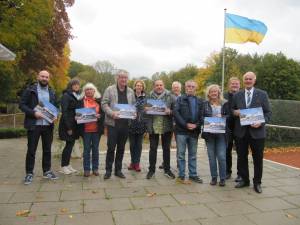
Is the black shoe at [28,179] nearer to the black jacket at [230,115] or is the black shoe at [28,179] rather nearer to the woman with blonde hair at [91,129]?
the woman with blonde hair at [91,129]

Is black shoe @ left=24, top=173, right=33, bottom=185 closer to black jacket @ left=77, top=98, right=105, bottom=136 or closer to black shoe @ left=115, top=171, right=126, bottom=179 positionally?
black jacket @ left=77, top=98, right=105, bottom=136

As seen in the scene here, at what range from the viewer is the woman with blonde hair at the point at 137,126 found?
Answer: 791 centimetres

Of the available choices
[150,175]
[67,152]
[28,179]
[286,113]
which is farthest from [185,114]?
[286,113]

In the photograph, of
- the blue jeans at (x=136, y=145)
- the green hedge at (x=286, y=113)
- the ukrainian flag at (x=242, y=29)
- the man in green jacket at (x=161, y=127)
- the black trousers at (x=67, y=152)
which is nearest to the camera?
the man in green jacket at (x=161, y=127)

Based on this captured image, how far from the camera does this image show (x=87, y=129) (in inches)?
295

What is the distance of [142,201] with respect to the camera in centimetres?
586

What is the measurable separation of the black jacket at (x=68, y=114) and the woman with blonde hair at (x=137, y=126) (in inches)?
48.4

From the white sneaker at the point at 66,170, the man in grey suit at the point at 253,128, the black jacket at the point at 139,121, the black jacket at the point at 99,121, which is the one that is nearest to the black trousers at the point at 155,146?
the black jacket at the point at 139,121

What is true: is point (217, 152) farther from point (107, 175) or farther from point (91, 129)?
point (91, 129)

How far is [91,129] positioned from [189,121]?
195 cm

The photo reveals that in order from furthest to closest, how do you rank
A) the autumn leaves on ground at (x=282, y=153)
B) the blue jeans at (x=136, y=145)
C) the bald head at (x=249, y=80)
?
1. the autumn leaves on ground at (x=282, y=153)
2. the blue jeans at (x=136, y=145)
3. the bald head at (x=249, y=80)

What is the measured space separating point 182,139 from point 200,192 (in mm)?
1161

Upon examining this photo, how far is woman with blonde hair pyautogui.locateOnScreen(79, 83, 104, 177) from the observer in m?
7.51

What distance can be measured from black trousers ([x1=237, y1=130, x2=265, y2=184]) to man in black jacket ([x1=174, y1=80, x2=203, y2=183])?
831 mm
